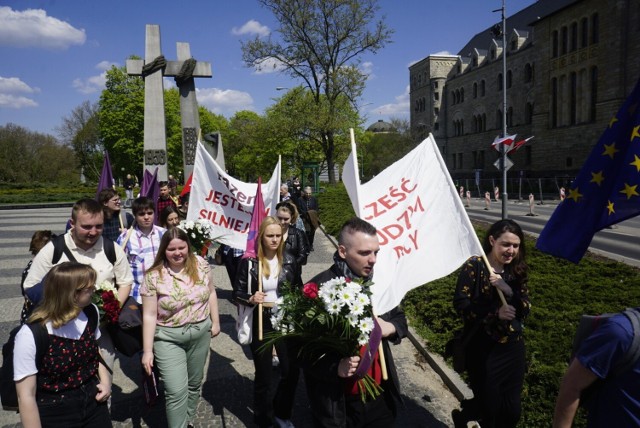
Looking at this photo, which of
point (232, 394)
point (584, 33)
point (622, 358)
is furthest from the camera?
point (584, 33)

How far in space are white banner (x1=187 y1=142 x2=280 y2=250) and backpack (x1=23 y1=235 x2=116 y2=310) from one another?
229cm

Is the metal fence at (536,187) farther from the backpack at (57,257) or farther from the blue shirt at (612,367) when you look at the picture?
the blue shirt at (612,367)

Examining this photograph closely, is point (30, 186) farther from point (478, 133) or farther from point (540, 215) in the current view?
point (478, 133)

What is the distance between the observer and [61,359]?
9.00 feet

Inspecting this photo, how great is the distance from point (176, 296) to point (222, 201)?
2832 millimetres

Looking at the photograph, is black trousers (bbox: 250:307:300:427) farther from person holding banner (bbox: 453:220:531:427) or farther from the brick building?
the brick building

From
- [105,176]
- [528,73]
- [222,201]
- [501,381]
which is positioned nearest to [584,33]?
[528,73]

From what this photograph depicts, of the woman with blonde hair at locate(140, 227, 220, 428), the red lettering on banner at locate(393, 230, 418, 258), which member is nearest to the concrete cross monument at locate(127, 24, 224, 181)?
the woman with blonde hair at locate(140, 227, 220, 428)

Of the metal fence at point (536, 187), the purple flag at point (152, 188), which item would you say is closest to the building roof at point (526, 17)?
the metal fence at point (536, 187)

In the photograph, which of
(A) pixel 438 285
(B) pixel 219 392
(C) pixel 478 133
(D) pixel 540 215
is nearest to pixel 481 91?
(C) pixel 478 133

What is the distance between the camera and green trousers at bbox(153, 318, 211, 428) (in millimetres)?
3592

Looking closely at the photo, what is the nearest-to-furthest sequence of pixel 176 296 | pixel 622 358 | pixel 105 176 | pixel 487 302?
pixel 622 358 → pixel 487 302 → pixel 176 296 → pixel 105 176

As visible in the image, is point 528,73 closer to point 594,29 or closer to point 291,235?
point 594,29

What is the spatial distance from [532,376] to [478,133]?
6433cm
